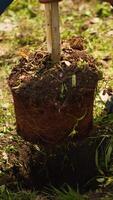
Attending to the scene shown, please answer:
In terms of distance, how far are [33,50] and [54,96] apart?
1.05 meters

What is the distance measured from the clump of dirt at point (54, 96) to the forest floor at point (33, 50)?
22 centimetres

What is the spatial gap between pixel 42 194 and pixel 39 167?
292 mm

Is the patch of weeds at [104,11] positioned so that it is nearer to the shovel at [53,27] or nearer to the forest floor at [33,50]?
the forest floor at [33,50]

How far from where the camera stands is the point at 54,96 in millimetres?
2920

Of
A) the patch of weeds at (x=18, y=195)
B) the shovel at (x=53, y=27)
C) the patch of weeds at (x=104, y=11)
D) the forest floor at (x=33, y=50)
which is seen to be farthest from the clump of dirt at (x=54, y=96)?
the patch of weeds at (x=104, y=11)

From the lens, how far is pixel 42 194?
3111mm

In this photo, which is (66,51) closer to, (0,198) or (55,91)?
(55,91)

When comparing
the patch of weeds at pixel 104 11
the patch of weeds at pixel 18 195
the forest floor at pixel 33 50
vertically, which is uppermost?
the patch of weeds at pixel 104 11

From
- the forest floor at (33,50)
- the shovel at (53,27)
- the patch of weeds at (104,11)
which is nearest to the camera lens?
the shovel at (53,27)

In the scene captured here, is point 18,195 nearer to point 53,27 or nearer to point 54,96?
point 54,96

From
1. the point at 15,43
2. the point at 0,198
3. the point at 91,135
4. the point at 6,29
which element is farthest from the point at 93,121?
the point at 6,29

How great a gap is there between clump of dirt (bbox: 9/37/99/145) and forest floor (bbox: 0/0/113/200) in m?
0.22

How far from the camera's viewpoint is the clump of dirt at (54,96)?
2.93 meters

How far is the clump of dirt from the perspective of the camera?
2934mm
